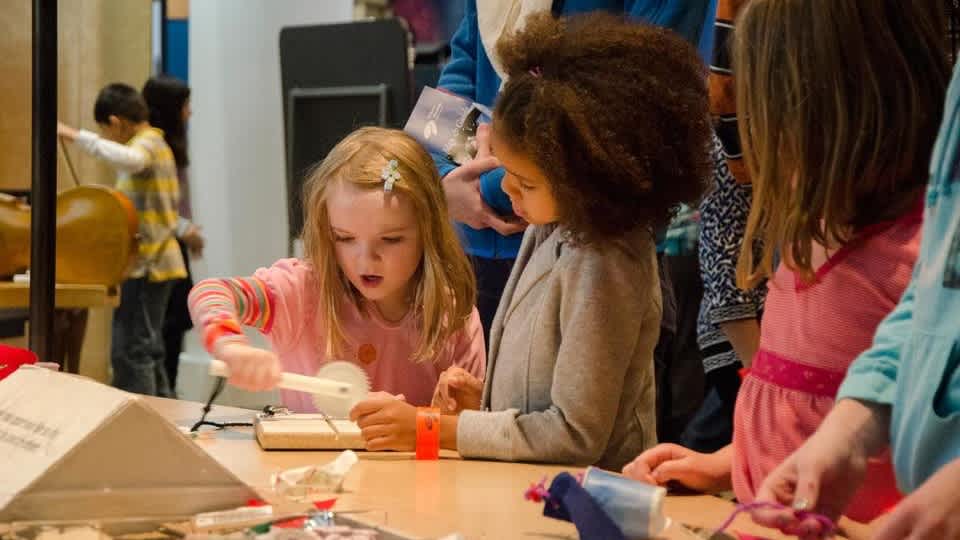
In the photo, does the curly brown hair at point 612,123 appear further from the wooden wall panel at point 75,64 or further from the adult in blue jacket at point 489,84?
the wooden wall panel at point 75,64

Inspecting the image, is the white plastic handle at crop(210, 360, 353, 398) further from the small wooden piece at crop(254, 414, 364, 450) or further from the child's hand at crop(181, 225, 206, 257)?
the child's hand at crop(181, 225, 206, 257)

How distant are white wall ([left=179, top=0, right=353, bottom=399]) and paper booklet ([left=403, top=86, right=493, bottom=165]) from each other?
334cm

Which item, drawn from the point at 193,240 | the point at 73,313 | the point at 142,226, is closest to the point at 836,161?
the point at 73,313

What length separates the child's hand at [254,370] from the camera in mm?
1468

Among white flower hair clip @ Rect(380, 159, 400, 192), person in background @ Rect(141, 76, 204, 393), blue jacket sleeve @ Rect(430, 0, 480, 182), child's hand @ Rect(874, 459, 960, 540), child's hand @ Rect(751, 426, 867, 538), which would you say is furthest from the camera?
person in background @ Rect(141, 76, 204, 393)

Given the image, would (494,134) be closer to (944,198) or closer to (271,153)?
(944,198)

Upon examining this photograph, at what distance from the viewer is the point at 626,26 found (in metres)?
1.65

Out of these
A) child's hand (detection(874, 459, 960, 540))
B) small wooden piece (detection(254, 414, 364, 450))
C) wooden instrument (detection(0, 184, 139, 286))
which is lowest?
wooden instrument (detection(0, 184, 139, 286))

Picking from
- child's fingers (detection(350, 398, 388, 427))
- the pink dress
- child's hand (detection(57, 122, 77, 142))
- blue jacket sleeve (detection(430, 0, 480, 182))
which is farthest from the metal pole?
child's hand (detection(57, 122, 77, 142))

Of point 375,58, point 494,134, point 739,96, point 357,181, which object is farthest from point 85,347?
point 739,96

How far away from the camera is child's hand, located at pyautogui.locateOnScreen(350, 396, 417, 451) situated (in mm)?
1669

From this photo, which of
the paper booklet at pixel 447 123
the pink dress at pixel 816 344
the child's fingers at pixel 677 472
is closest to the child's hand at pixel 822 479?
the pink dress at pixel 816 344

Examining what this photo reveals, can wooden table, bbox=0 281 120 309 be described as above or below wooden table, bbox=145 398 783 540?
below

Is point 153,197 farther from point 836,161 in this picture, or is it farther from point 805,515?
point 805,515
